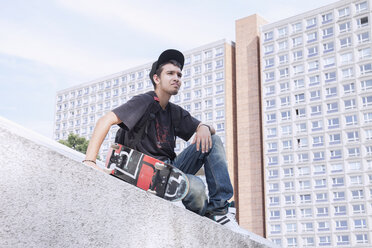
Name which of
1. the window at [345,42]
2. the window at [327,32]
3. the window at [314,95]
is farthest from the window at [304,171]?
the window at [327,32]

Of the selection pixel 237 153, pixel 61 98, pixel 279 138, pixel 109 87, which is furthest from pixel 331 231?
pixel 61 98

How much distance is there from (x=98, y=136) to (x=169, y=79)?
95 centimetres

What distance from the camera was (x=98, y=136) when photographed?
282 centimetres

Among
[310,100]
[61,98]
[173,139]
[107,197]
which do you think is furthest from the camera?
[61,98]

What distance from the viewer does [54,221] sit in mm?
1894

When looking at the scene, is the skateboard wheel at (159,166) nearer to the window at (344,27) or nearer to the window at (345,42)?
the window at (345,42)

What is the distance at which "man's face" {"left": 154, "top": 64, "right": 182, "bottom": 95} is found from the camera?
351 cm

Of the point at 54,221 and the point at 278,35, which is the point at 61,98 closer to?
the point at 278,35

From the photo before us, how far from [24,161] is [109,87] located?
74.7m

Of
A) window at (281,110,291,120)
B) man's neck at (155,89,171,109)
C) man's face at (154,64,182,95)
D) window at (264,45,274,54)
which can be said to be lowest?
man's neck at (155,89,171,109)

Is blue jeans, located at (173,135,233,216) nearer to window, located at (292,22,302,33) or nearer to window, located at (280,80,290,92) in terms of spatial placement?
window, located at (280,80,290,92)

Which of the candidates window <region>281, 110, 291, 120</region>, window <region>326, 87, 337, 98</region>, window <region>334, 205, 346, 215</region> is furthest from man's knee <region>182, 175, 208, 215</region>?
window <region>281, 110, 291, 120</region>

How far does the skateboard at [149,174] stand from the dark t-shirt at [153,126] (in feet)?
0.52

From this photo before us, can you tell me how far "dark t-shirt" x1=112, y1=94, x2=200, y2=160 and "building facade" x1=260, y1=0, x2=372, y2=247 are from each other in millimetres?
47138
